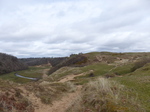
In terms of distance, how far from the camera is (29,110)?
8.20 m

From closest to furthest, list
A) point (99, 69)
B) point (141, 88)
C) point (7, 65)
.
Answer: point (141, 88), point (99, 69), point (7, 65)

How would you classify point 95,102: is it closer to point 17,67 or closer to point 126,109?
point 126,109

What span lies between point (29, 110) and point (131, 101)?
616cm

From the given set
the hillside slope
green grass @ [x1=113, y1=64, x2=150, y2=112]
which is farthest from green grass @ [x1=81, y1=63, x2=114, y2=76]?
the hillside slope

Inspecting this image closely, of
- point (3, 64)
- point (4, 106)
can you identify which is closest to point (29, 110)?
point (4, 106)

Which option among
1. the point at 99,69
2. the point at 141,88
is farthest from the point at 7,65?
the point at 141,88

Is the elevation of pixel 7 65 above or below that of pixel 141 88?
A: below

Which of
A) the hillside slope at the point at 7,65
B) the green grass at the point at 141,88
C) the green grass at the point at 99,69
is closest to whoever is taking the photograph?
the green grass at the point at 141,88

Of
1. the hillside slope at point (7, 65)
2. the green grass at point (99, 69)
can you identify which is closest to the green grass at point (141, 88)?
the green grass at point (99, 69)

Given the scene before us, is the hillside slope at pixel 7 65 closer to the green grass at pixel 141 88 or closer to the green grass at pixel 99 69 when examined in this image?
the green grass at pixel 99 69

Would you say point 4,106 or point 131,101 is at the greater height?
point 131,101

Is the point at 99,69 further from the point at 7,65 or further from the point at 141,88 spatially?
the point at 7,65

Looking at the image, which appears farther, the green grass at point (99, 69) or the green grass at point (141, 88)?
the green grass at point (99, 69)

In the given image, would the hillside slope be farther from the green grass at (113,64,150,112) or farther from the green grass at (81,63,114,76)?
the green grass at (113,64,150,112)
